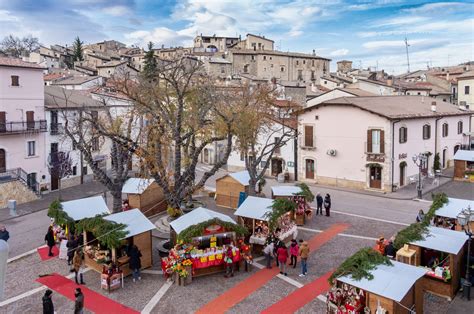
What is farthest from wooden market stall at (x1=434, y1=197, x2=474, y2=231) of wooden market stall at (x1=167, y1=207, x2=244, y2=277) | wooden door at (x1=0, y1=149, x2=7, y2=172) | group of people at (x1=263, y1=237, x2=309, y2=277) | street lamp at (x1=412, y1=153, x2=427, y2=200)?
wooden door at (x1=0, y1=149, x2=7, y2=172)

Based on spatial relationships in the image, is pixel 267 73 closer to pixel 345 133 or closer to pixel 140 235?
pixel 345 133

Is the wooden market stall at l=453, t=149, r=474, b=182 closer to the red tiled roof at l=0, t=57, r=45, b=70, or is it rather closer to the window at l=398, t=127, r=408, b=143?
the window at l=398, t=127, r=408, b=143

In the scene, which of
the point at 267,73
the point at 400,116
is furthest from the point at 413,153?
the point at 267,73

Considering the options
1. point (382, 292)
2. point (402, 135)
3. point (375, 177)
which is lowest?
point (382, 292)

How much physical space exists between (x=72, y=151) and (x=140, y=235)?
22.1 meters

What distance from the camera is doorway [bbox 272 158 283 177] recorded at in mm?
38719

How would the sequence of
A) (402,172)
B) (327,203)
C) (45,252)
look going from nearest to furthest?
(45,252), (327,203), (402,172)

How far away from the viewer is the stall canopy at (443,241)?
14505 millimetres

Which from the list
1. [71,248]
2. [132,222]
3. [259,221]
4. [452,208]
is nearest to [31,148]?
[71,248]

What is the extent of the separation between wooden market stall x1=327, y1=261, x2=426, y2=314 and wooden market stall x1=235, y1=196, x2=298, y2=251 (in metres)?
6.53

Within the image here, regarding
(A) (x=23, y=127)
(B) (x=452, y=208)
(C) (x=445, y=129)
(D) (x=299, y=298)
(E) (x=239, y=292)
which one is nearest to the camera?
(D) (x=299, y=298)

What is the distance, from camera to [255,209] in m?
19.8

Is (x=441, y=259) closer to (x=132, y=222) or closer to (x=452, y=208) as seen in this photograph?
(x=452, y=208)

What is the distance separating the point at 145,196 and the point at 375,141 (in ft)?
59.5
